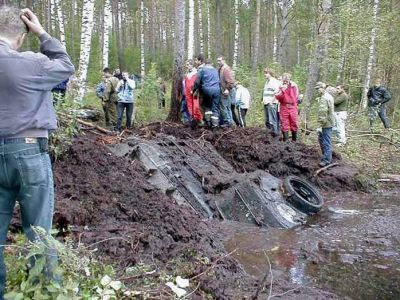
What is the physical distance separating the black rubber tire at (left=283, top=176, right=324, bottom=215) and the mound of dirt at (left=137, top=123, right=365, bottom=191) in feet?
3.22

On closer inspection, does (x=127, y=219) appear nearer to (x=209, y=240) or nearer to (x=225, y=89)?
(x=209, y=240)

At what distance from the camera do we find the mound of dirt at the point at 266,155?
11086mm

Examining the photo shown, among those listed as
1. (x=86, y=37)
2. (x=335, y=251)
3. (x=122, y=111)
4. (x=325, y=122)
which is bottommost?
(x=335, y=251)

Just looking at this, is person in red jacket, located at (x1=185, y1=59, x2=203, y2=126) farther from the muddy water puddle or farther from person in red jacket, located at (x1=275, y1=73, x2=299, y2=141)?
the muddy water puddle

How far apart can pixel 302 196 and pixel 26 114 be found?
7888mm

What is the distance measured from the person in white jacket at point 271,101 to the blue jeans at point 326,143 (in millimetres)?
1211

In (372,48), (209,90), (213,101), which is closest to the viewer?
(209,90)

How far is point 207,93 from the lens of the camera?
37.1 feet

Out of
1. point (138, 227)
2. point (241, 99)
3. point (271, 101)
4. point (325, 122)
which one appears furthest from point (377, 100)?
point (138, 227)

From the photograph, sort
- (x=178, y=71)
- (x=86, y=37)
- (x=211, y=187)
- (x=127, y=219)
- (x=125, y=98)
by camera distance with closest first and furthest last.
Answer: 1. (x=127, y=219)
2. (x=211, y=187)
3. (x=178, y=71)
4. (x=125, y=98)
5. (x=86, y=37)

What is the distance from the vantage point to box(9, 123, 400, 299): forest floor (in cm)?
500

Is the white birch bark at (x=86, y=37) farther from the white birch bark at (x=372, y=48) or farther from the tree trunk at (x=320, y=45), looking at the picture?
the white birch bark at (x=372, y=48)

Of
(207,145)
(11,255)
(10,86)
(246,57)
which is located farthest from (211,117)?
(246,57)

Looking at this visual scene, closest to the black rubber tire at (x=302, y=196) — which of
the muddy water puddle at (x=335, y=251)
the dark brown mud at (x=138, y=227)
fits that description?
the muddy water puddle at (x=335, y=251)
